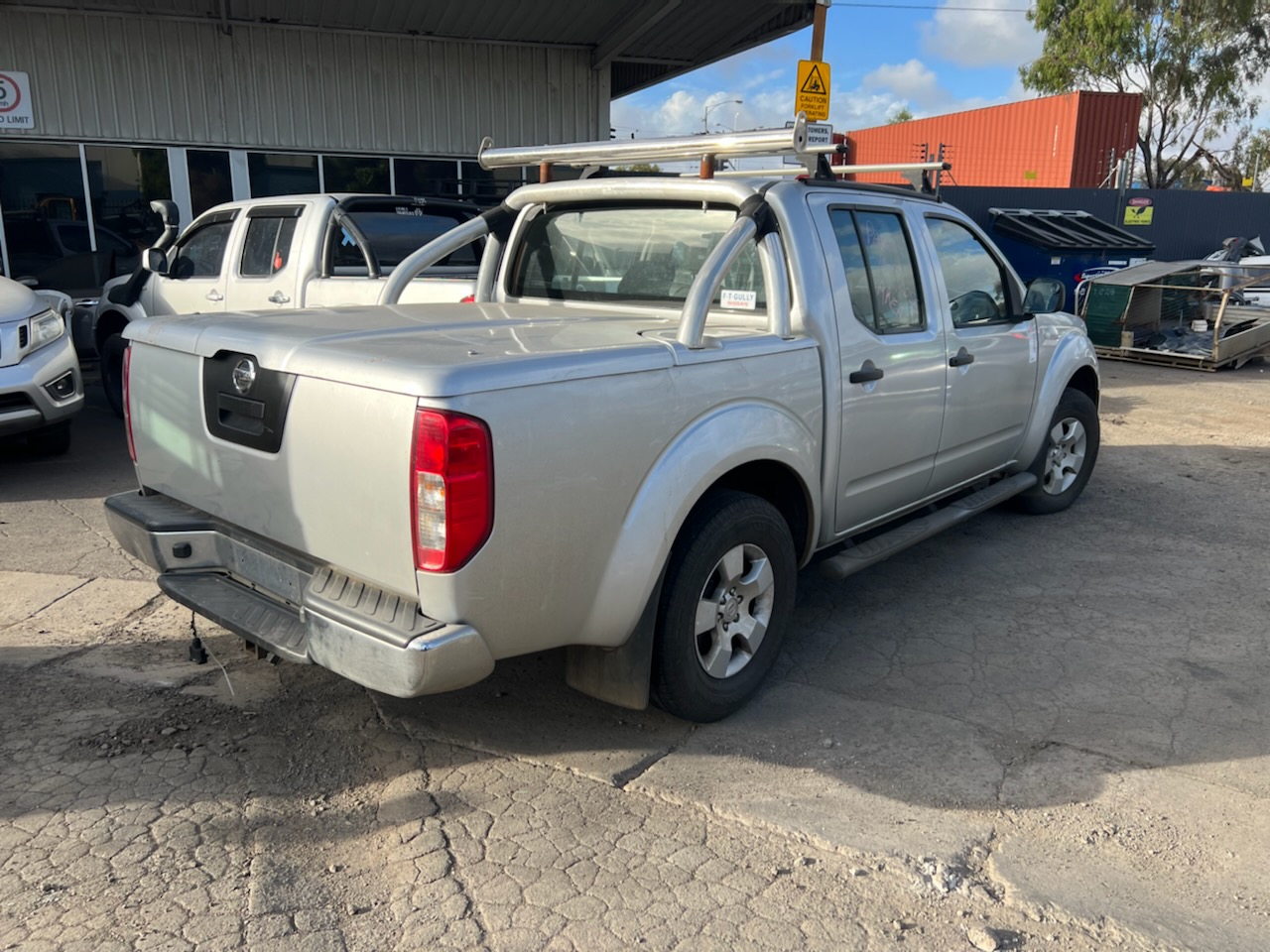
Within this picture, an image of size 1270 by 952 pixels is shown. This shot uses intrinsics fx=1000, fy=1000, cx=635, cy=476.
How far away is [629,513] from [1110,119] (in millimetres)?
29406

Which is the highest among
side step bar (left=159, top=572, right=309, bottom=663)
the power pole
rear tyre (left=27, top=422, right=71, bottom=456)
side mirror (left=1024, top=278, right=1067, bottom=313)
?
the power pole

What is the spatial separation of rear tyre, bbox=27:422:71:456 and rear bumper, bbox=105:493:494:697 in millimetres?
4443

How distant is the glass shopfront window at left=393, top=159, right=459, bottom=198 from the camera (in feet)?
46.6

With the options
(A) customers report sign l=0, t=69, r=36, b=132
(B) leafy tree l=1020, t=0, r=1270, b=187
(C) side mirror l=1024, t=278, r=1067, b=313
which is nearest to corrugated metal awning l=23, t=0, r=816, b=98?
(A) customers report sign l=0, t=69, r=36, b=132

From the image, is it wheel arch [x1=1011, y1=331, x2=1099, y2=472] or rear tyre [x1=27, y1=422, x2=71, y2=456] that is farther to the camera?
rear tyre [x1=27, y1=422, x2=71, y2=456]

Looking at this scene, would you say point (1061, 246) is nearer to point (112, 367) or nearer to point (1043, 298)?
point (1043, 298)

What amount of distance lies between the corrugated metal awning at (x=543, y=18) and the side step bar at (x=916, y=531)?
858 centimetres

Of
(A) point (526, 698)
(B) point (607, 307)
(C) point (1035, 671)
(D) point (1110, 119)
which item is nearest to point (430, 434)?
(A) point (526, 698)

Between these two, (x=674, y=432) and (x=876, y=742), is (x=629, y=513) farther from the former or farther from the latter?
(x=876, y=742)

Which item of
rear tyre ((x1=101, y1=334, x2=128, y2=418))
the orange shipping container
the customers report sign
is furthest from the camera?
the orange shipping container

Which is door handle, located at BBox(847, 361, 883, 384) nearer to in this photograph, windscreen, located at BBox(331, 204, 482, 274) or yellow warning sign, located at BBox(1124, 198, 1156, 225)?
windscreen, located at BBox(331, 204, 482, 274)

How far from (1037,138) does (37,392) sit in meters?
28.3

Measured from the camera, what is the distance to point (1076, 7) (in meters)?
36.5

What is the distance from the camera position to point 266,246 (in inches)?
304
